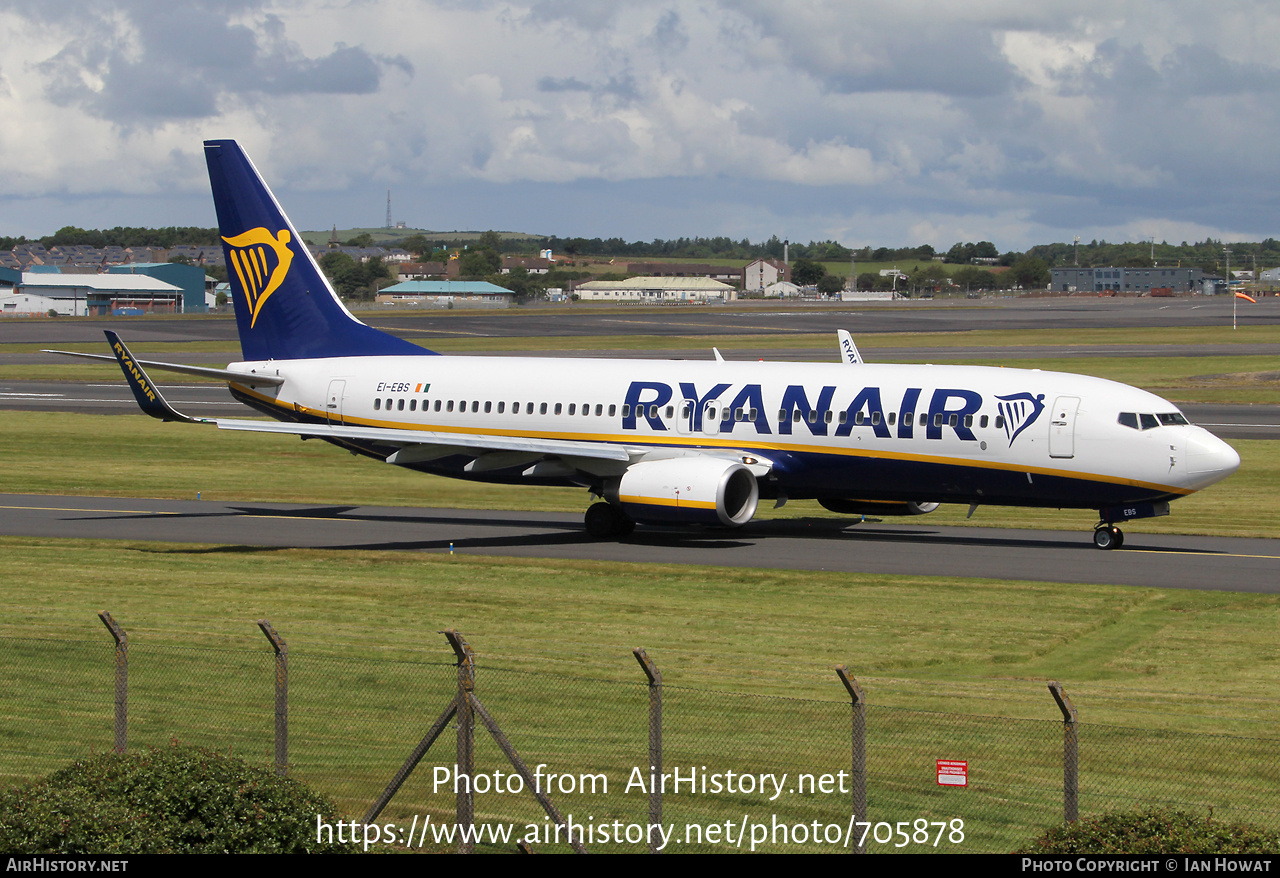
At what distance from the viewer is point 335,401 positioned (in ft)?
137

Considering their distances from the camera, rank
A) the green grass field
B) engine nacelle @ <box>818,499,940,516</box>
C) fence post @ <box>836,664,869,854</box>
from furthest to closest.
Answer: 1. engine nacelle @ <box>818,499,940,516</box>
2. the green grass field
3. fence post @ <box>836,664,869,854</box>

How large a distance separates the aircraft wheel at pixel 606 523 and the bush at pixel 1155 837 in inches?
1051

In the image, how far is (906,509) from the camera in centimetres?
3762

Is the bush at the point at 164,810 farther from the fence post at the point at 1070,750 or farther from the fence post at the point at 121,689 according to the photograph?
the fence post at the point at 1070,750

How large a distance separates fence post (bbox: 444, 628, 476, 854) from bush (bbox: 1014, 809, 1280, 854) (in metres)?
4.96

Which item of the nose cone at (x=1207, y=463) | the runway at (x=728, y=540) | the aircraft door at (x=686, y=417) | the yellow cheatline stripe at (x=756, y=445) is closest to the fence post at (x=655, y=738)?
the runway at (x=728, y=540)

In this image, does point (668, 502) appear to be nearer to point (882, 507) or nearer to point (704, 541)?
point (704, 541)

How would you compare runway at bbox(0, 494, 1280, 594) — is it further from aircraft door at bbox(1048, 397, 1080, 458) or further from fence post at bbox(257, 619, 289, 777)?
fence post at bbox(257, 619, 289, 777)

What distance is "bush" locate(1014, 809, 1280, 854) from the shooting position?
999 centimetres

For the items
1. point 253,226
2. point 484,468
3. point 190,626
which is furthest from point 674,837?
point 253,226

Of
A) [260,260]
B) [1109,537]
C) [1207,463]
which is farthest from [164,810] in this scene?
[260,260]

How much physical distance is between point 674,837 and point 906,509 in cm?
2511

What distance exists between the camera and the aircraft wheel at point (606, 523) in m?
37.0

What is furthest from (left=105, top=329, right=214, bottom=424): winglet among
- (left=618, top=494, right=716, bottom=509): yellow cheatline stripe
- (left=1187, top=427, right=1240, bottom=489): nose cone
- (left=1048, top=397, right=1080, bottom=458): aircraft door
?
(left=1187, top=427, right=1240, bottom=489): nose cone
